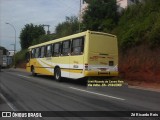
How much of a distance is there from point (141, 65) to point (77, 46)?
6945mm

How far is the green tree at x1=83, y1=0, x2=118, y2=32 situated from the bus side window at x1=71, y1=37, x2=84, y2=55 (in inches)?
582

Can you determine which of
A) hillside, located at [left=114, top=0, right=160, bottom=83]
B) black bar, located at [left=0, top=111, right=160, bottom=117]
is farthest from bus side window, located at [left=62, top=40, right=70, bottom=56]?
black bar, located at [left=0, top=111, right=160, bottom=117]

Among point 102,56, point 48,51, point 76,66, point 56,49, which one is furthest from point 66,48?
point 48,51

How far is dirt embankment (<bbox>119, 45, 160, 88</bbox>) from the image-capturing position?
2450cm

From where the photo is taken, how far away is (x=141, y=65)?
87.5ft

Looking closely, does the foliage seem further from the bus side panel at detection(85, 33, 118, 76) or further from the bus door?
the bus door

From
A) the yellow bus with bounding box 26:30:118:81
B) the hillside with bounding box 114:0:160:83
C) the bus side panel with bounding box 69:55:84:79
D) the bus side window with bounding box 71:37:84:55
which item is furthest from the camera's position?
the hillside with bounding box 114:0:160:83

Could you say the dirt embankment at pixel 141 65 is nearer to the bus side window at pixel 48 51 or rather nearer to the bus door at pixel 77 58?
the bus door at pixel 77 58

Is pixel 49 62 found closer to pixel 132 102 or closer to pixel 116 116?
pixel 132 102

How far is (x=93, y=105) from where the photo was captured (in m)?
12.5

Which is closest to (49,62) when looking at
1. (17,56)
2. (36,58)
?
(36,58)

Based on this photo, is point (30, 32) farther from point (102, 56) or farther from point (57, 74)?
point (102, 56)

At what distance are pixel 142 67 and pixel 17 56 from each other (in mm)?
58792

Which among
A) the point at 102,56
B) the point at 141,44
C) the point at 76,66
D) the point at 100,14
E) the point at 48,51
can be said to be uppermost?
the point at 100,14
